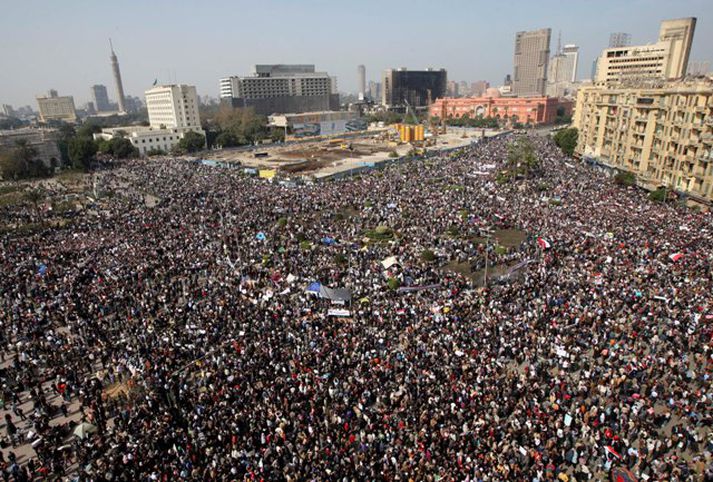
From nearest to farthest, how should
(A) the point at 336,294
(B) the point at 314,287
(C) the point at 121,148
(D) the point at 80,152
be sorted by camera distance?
(A) the point at 336,294 → (B) the point at 314,287 → (D) the point at 80,152 → (C) the point at 121,148

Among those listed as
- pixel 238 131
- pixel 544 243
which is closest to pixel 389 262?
pixel 544 243

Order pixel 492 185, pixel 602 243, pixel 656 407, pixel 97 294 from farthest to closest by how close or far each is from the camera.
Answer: pixel 492 185 → pixel 602 243 → pixel 97 294 → pixel 656 407

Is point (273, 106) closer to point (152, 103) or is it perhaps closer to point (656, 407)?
point (152, 103)

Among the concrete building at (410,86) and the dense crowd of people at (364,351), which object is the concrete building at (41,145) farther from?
the concrete building at (410,86)

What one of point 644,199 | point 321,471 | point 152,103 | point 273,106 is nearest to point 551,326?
point 321,471

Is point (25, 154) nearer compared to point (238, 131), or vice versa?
point (25, 154)

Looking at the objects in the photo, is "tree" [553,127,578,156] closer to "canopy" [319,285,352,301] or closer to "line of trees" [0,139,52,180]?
"canopy" [319,285,352,301]

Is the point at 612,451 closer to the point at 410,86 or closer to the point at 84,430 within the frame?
the point at 84,430
